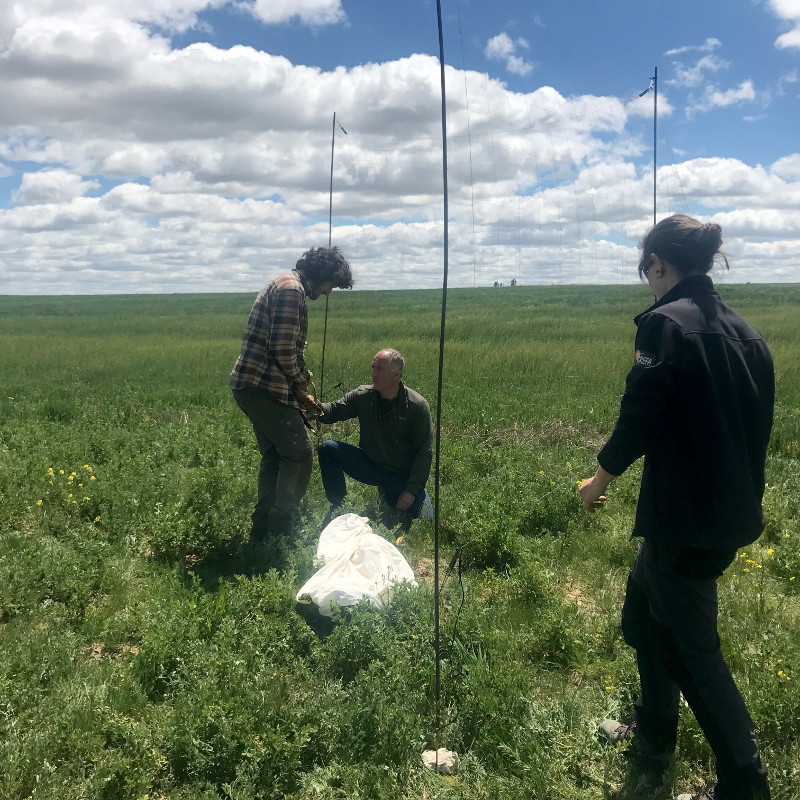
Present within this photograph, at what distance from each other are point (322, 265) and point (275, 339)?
60cm

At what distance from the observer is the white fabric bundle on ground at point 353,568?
3.61 meters

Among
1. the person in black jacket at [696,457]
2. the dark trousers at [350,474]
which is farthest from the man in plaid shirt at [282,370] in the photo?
the person in black jacket at [696,457]

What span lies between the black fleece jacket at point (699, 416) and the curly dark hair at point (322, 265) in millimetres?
2687

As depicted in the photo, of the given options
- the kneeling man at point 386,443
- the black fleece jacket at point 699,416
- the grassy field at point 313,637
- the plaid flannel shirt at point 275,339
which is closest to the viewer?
the black fleece jacket at point 699,416

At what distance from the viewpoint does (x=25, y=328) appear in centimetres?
2986

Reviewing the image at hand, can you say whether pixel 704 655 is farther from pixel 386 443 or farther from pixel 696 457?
pixel 386 443

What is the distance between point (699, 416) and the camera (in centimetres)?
213

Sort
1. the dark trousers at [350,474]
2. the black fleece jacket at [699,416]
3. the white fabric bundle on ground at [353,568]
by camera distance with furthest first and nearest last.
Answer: the dark trousers at [350,474], the white fabric bundle on ground at [353,568], the black fleece jacket at [699,416]

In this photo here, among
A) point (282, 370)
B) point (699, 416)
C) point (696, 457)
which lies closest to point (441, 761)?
point (696, 457)

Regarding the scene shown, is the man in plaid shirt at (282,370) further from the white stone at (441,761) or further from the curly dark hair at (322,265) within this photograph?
the white stone at (441,761)

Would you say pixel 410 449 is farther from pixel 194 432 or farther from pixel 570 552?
pixel 194 432

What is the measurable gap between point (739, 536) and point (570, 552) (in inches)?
104

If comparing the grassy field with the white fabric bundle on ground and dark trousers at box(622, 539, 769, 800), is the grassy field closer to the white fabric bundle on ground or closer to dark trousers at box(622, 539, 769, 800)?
the white fabric bundle on ground

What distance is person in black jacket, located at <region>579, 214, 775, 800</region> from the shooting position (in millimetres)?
2129
